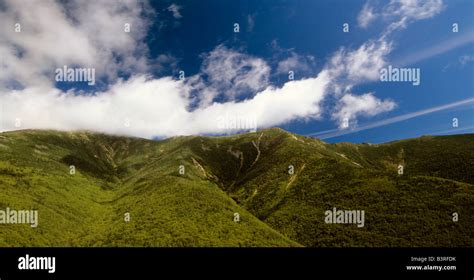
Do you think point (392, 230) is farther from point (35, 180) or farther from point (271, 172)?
point (35, 180)

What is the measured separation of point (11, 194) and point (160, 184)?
61.2 meters

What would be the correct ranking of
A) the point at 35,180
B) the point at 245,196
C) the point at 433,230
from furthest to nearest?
the point at 245,196, the point at 35,180, the point at 433,230

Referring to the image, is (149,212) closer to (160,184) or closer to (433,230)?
(160,184)

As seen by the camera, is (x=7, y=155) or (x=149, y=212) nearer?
(x=149, y=212)

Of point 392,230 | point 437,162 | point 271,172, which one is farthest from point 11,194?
point 437,162

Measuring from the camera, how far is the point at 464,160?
18362 cm

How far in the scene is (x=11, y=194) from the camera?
132m
